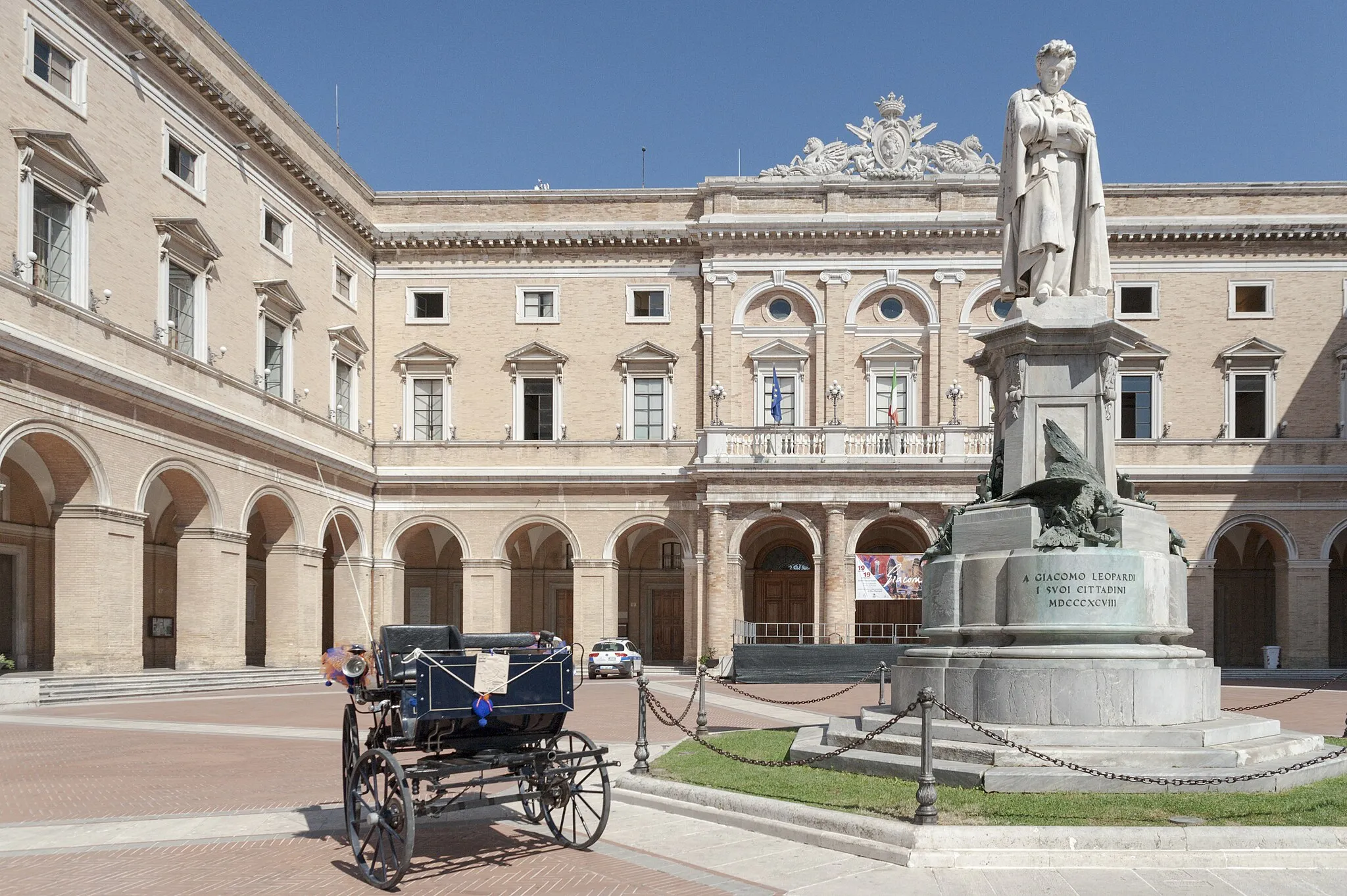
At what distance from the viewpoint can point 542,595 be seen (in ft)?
142

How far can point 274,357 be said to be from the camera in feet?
107

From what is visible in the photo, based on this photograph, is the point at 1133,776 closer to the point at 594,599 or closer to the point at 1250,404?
the point at 594,599

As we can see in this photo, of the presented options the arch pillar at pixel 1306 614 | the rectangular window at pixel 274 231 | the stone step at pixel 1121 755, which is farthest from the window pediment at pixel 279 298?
the arch pillar at pixel 1306 614

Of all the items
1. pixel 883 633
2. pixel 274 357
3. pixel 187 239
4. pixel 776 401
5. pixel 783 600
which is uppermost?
pixel 187 239

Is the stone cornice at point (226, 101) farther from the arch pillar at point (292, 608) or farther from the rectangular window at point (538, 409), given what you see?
the arch pillar at point (292, 608)

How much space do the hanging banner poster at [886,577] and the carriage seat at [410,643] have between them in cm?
2713

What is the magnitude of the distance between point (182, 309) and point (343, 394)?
976cm

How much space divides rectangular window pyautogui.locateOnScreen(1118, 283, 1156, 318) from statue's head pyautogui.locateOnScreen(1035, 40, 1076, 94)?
28471mm

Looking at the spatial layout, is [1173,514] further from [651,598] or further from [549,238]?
[549,238]

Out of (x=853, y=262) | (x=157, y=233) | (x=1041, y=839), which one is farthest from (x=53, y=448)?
(x=853, y=262)

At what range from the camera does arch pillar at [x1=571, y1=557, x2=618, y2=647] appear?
37844 millimetres

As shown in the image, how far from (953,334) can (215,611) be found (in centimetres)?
2316

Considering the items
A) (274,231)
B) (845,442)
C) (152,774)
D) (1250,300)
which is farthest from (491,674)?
(1250,300)

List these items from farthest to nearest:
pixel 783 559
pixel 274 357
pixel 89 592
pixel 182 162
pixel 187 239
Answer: pixel 783 559 → pixel 274 357 → pixel 182 162 → pixel 187 239 → pixel 89 592
